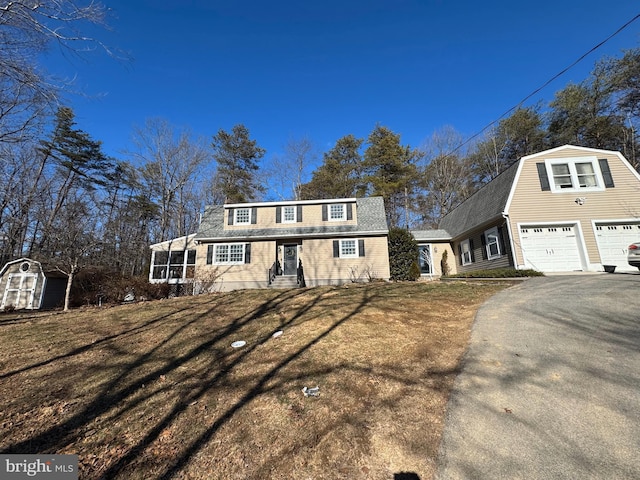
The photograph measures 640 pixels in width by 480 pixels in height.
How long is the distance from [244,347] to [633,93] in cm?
2998

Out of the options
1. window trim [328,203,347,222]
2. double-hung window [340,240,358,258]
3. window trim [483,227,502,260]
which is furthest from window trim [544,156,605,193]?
window trim [328,203,347,222]

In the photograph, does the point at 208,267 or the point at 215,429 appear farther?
the point at 208,267

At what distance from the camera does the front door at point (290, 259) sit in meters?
16.1

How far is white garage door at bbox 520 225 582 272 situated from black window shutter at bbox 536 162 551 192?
1890 mm

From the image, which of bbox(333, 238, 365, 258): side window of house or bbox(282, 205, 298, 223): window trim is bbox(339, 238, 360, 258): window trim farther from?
bbox(282, 205, 298, 223): window trim

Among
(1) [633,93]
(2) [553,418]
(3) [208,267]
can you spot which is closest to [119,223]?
(3) [208,267]

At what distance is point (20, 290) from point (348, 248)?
17.1 meters

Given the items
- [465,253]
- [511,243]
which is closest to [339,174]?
[465,253]

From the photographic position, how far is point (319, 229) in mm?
15922

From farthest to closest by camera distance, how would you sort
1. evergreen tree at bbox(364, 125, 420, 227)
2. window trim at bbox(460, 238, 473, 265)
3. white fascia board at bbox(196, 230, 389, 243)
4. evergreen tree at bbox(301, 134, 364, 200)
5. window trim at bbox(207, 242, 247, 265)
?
evergreen tree at bbox(301, 134, 364, 200)
evergreen tree at bbox(364, 125, 420, 227)
window trim at bbox(460, 238, 473, 265)
window trim at bbox(207, 242, 247, 265)
white fascia board at bbox(196, 230, 389, 243)

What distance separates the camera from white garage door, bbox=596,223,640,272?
11.8 meters

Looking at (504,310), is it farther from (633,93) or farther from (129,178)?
(129,178)

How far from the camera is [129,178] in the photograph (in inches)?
1006

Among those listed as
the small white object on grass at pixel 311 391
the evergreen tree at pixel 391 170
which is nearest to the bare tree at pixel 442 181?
the evergreen tree at pixel 391 170
